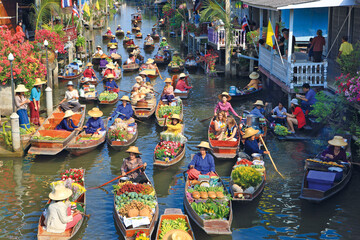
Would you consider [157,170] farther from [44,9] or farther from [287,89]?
[44,9]

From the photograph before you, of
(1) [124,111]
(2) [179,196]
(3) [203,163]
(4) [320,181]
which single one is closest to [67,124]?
(1) [124,111]

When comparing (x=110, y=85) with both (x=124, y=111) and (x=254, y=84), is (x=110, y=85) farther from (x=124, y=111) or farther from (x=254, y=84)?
(x=254, y=84)

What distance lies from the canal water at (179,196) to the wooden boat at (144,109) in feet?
2.87

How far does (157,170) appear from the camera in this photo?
744 inches

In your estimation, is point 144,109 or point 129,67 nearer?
point 144,109

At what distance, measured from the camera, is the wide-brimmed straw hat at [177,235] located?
38.3ft

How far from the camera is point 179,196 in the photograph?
16.7 m

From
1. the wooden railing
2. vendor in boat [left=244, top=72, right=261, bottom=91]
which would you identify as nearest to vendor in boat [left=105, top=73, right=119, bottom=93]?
vendor in boat [left=244, top=72, right=261, bottom=91]

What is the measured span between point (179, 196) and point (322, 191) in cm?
469

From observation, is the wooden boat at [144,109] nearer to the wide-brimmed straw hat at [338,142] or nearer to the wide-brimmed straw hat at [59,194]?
the wide-brimmed straw hat at [338,142]

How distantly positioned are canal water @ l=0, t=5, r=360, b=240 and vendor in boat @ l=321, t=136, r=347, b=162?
0.99m

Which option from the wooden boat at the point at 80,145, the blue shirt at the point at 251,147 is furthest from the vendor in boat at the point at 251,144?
the wooden boat at the point at 80,145

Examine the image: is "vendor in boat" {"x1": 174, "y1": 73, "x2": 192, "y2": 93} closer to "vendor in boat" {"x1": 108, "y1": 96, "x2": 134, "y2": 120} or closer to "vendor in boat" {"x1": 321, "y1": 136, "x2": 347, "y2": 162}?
"vendor in boat" {"x1": 108, "y1": 96, "x2": 134, "y2": 120}

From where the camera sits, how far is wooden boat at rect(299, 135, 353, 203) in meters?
14.9
